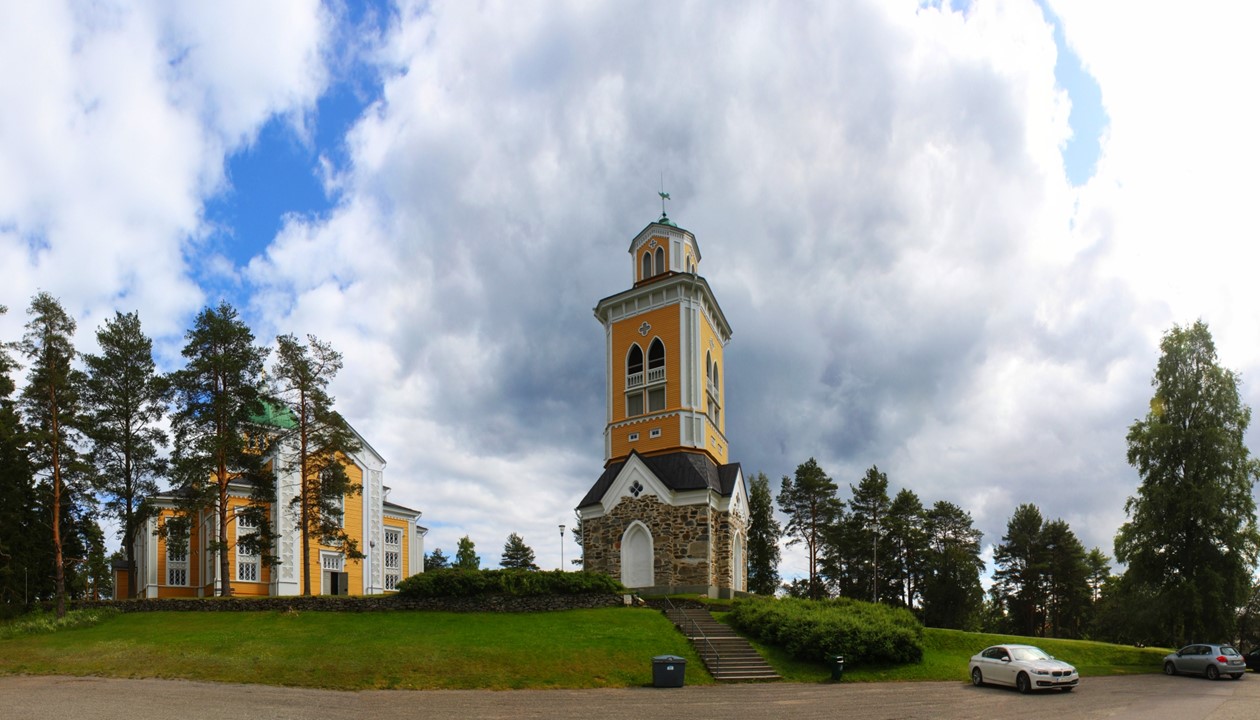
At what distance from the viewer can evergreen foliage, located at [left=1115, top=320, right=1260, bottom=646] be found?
33031mm

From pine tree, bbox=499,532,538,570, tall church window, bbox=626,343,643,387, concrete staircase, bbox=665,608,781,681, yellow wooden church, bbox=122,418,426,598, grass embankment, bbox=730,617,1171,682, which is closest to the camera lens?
concrete staircase, bbox=665,608,781,681

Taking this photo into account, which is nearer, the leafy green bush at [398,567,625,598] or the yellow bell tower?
the leafy green bush at [398,567,625,598]

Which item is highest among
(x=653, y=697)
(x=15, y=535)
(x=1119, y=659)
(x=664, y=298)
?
(x=664, y=298)

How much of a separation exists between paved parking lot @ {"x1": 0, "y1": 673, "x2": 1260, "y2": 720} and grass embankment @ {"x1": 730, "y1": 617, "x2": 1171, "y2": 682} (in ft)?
6.88

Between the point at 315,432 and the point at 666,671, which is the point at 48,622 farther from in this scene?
the point at 666,671

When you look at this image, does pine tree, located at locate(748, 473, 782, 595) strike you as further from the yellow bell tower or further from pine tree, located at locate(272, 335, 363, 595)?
pine tree, located at locate(272, 335, 363, 595)

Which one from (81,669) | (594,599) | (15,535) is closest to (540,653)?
(594,599)

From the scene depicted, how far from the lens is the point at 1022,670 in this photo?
845 inches

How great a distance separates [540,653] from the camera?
75.9 ft

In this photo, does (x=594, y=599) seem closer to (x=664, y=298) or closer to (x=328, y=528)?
(x=328, y=528)

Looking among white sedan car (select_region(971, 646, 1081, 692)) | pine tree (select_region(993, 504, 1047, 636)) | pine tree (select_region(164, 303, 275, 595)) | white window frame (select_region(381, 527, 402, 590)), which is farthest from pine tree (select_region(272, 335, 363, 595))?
pine tree (select_region(993, 504, 1047, 636))

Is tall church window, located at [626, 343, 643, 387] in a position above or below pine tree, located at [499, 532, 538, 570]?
above

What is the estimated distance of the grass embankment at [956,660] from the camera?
24562mm

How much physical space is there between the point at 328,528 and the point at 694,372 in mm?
17472
